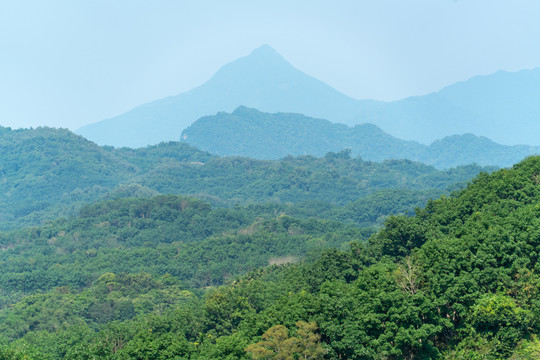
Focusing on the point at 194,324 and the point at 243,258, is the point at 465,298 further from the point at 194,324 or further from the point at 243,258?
the point at 243,258

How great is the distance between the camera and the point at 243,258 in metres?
86.2

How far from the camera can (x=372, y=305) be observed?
105ft

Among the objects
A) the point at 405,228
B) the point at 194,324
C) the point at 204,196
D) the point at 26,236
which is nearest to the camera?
the point at 194,324

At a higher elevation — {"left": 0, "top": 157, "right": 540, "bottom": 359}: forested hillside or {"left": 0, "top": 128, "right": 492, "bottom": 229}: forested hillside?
{"left": 0, "top": 157, "right": 540, "bottom": 359}: forested hillside

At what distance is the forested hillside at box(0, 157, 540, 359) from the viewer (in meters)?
30.8

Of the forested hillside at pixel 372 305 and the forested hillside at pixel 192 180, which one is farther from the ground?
the forested hillside at pixel 372 305

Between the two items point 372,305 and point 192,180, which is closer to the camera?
point 372,305

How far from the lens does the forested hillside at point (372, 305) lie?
30.8 metres

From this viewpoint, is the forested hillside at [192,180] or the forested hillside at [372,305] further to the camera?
the forested hillside at [192,180]

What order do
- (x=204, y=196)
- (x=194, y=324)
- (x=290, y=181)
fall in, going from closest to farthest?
1. (x=194, y=324)
2. (x=204, y=196)
3. (x=290, y=181)

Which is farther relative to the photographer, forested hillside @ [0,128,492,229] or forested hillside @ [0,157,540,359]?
forested hillside @ [0,128,492,229]

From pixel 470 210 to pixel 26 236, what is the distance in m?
76.5

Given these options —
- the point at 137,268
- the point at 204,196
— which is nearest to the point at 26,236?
the point at 137,268

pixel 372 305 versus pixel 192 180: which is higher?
pixel 372 305
